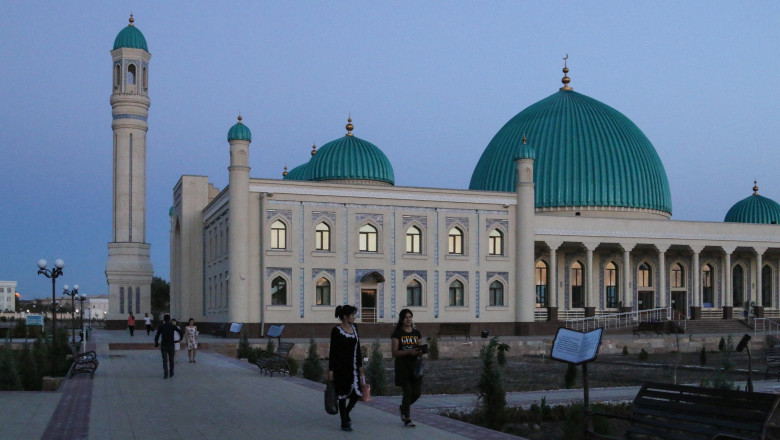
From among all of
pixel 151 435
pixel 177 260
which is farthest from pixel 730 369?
pixel 177 260

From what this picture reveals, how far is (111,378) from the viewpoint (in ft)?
65.7

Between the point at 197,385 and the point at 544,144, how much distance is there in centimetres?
3664

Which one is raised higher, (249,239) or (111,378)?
(249,239)

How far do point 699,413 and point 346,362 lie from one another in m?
4.86

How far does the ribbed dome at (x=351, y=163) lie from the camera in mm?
48188

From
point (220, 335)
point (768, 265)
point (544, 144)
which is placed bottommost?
point (220, 335)

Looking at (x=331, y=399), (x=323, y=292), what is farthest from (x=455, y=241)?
(x=331, y=399)

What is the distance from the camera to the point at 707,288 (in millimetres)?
50938

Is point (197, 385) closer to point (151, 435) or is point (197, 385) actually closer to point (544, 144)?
point (151, 435)

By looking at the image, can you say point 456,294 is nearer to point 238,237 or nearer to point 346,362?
Answer: point 238,237

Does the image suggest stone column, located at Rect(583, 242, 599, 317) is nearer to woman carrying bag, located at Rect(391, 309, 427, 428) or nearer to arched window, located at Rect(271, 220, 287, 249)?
arched window, located at Rect(271, 220, 287, 249)

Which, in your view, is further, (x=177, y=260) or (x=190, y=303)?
(x=177, y=260)

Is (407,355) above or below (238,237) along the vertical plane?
below

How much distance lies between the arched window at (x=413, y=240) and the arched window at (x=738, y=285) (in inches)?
791
